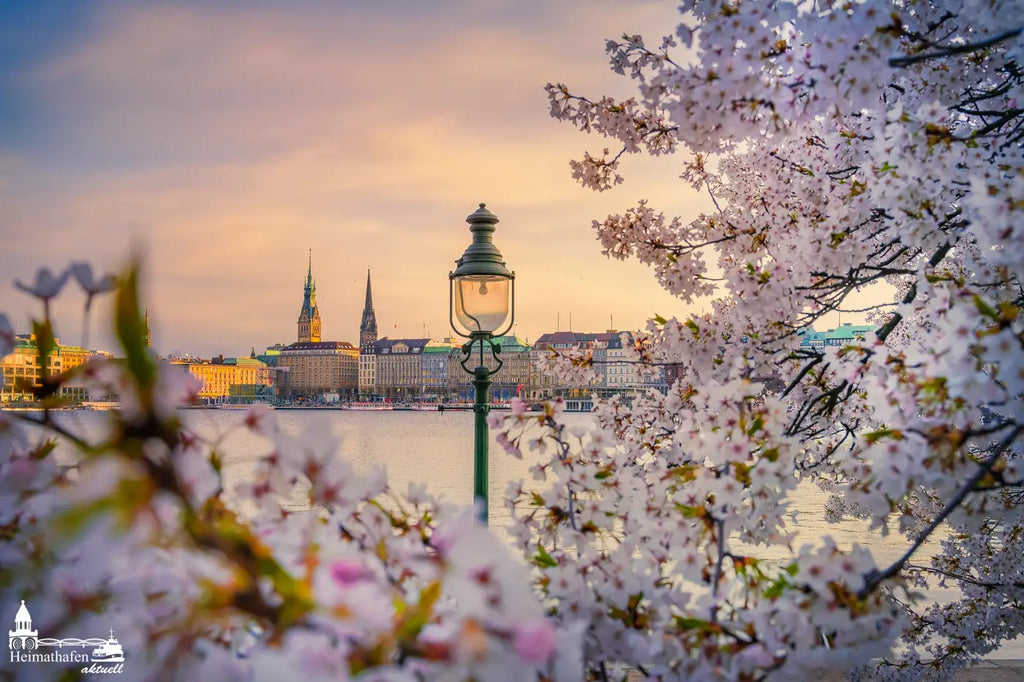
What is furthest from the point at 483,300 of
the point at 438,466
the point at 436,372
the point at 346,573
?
the point at 436,372

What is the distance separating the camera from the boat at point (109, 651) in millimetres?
1001

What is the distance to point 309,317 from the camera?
503 ft

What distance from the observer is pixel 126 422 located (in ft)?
2.06

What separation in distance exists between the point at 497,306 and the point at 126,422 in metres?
5.15

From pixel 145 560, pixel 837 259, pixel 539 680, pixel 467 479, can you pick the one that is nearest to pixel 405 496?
pixel 539 680

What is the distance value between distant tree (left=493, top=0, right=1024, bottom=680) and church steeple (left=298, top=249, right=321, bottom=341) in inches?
6030

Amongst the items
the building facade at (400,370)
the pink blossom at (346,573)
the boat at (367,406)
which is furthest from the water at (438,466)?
the building facade at (400,370)

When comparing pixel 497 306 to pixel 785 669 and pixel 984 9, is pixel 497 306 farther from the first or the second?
pixel 785 669

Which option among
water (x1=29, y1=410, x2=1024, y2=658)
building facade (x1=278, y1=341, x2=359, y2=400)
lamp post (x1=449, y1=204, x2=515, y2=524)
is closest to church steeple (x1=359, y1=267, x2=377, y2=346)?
building facade (x1=278, y1=341, x2=359, y2=400)

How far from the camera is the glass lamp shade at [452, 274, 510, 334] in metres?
5.72

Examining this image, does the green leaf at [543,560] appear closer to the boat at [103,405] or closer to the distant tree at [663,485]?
the distant tree at [663,485]

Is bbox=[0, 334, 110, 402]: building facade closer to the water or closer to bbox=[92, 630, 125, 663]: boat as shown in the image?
the water

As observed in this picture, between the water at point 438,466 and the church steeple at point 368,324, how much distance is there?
9495 centimetres

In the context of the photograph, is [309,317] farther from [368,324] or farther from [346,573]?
[346,573]
